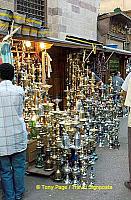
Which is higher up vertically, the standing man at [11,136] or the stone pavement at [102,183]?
the standing man at [11,136]

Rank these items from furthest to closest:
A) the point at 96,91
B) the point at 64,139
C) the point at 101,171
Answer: the point at 96,91 < the point at 101,171 < the point at 64,139

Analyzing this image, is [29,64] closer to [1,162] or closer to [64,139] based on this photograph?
[64,139]

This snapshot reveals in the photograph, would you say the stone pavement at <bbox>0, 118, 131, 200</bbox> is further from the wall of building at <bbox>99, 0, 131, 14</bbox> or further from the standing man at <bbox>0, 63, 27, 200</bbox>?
the wall of building at <bbox>99, 0, 131, 14</bbox>

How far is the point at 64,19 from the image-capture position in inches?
457

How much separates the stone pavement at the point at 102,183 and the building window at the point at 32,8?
5.70m

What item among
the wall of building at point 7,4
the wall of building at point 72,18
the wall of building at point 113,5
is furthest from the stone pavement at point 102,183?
the wall of building at point 113,5

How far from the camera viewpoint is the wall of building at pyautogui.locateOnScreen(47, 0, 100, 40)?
36.9ft

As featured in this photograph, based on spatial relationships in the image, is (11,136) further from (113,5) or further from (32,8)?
(113,5)

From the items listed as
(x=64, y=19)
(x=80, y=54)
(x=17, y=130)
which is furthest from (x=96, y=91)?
(x=17, y=130)

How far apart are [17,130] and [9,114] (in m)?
0.24

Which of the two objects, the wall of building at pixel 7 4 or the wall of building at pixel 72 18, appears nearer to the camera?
the wall of building at pixel 7 4

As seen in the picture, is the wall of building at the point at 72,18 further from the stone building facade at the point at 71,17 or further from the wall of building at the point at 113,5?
the wall of building at the point at 113,5

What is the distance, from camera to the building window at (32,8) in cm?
999

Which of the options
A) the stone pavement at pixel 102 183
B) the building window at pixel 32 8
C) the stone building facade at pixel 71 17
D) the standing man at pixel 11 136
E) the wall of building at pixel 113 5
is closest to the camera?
the standing man at pixel 11 136
